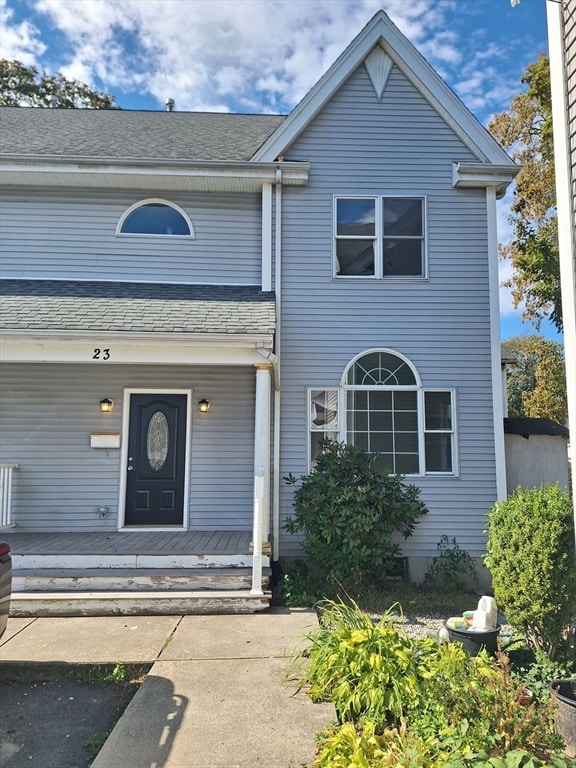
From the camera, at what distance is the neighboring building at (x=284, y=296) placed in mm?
7070

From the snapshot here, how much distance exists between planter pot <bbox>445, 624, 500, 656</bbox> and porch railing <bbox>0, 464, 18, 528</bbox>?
5.98 meters

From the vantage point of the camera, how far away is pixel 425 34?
26.2 feet

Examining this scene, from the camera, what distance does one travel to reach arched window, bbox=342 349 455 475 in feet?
23.2

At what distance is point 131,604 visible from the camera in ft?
17.3

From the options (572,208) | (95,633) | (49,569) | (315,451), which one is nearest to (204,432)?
(315,451)

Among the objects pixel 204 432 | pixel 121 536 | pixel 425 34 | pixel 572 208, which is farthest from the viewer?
pixel 425 34

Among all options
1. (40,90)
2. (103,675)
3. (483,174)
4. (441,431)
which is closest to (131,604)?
(103,675)

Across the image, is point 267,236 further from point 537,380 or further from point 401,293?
point 537,380

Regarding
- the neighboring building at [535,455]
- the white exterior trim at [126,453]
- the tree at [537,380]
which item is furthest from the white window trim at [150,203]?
the tree at [537,380]

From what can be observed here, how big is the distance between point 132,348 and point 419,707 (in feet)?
15.6

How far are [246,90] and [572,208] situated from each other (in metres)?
9.12

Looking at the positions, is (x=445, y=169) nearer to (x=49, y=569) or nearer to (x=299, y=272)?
(x=299, y=272)

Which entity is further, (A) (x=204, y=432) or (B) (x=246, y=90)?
(B) (x=246, y=90)

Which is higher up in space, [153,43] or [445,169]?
[153,43]
